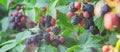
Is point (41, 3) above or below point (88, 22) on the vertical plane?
above

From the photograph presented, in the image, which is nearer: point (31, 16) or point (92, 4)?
point (92, 4)

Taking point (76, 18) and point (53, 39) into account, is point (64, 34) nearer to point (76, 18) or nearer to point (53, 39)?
→ point (53, 39)

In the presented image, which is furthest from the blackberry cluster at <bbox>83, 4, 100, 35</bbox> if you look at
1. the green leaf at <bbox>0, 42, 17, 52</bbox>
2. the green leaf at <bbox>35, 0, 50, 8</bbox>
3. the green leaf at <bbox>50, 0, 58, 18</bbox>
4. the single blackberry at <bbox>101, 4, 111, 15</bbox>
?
the green leaf at <bbox>0, 42, 17, 52</bbox>

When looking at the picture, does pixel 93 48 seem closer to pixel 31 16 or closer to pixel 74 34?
pixel 74 34

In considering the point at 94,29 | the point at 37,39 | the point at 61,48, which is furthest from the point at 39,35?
the point at 94,29

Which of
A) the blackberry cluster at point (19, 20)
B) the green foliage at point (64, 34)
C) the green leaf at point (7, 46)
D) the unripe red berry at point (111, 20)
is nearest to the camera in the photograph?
the unripe red berry at point (111, 20)

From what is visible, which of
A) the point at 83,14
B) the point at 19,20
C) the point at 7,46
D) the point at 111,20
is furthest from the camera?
the point at 19,20

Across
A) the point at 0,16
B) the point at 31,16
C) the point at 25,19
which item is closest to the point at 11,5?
the point at 25,19

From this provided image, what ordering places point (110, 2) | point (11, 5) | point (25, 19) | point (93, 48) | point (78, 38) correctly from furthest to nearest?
point (11, 5) < point (25, 19) < point (78, 38) < point (93, 48) < point (110, 2)

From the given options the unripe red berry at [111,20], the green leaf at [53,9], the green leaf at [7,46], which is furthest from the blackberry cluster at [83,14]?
the green leaf at [7,46]

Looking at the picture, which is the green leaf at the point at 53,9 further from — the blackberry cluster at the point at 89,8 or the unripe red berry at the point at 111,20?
the unripe red berry at the point at 111,20

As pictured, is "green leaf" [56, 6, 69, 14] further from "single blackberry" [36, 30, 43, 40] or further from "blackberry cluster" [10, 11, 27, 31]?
"blackberry cluster" [10, 11, 27, 31]
